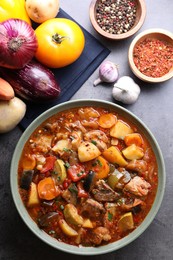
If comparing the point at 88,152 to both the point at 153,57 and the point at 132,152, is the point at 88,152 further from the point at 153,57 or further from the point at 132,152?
the point at 153,57

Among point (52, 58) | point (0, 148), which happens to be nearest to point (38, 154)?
point (0, 148)

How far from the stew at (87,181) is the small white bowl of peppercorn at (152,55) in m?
0.38

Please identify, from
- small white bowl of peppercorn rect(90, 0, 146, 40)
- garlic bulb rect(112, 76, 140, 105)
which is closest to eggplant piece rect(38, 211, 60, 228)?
garlic bulb rect(112, 76, 140, 105)

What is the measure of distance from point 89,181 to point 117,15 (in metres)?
1.10

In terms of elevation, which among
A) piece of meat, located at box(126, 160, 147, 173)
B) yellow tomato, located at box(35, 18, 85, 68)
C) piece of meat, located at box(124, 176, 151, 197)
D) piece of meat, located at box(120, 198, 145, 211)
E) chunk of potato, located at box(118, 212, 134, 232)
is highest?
yellow tomato, located at box(35, 18, 85, 68)

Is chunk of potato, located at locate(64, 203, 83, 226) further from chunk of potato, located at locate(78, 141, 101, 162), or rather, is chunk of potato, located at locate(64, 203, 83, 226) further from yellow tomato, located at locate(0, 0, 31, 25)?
yellow tomato, located at locate(0, 0, 31, 25)

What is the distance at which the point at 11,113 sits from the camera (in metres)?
3.01

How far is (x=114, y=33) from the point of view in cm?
321

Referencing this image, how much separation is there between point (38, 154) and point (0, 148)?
323 mm

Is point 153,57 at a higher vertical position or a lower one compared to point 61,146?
higher

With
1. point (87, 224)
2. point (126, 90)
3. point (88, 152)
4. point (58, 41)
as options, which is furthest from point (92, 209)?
point (58, 41)

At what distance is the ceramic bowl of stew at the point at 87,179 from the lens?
116 inches

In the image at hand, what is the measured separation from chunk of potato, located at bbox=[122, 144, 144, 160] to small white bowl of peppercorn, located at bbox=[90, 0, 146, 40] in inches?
29.1

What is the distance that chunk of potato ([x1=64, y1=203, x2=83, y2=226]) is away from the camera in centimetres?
293
